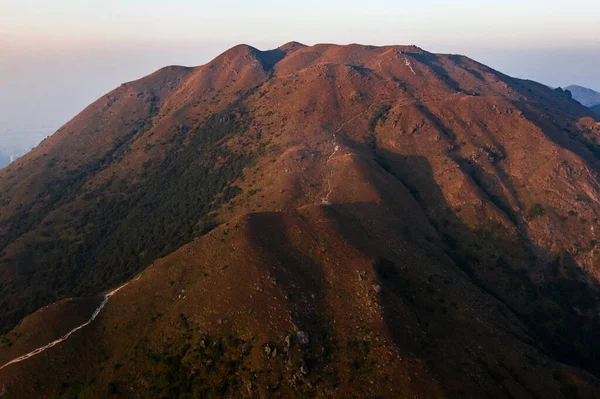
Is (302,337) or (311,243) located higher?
(311,243)

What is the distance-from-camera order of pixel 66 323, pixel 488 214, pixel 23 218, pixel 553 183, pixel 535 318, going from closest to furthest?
1. pixel 66 323
2. pixel 535 318
3. pixel 488 214
4. pixel 553 183
5. pixel 23 218

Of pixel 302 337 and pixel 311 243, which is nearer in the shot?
pixel 302 337

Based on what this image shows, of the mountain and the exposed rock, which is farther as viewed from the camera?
the mountain

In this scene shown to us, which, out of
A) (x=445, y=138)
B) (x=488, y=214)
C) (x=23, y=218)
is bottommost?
(x=488, y=214)

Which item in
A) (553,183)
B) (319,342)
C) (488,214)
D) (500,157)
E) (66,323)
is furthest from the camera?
(500,157)

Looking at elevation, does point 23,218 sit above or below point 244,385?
above

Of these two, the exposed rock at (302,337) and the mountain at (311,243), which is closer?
the exposed rock at (302,337)

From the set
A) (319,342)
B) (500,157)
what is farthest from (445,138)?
(319,342)

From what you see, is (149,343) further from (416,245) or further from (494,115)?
(494,115)
